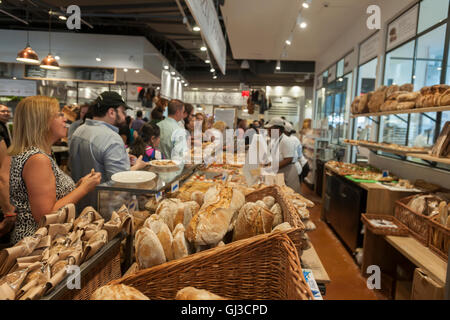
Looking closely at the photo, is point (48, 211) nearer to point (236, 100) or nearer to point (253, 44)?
point (253, 44)

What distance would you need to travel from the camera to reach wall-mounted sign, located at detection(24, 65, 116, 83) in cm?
830

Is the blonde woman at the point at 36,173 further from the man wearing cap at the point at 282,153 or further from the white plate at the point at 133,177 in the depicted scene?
the man wearing cap at the point at 282,153

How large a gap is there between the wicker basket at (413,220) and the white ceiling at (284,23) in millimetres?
4081

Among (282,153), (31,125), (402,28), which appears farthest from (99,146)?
(402,28)

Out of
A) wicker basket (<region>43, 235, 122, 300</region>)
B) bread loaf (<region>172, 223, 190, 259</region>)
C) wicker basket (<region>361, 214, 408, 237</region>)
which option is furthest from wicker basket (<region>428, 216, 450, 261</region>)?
wicker basket (<region>43, 235, 122, 300</region>)

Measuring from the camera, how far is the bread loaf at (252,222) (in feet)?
4.11

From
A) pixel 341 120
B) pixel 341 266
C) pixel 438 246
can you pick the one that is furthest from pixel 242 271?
pixel 341 120

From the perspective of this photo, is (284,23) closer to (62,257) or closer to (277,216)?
(277,216)

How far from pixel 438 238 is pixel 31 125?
10.5ft

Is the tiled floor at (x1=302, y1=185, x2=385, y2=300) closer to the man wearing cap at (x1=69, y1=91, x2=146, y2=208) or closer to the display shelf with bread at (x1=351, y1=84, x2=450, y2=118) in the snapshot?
the display shelf with bread at (x1=351, y1=84, x2=450, y2=118)

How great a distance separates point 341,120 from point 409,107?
13.8 ft

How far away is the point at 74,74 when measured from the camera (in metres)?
8.48

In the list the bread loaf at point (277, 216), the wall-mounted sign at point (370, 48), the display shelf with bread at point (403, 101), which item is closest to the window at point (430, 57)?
the display shelf with bread at point (403, 101)

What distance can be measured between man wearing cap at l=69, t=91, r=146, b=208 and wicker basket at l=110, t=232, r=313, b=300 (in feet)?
4.78
